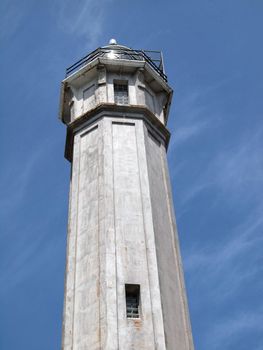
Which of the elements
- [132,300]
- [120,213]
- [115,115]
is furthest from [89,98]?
[132,300]

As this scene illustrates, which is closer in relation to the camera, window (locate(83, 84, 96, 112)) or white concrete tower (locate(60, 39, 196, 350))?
white concrete tower (locate(60, 39, 196, 350))

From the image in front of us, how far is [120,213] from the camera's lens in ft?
75.9

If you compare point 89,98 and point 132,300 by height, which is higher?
point 89,98

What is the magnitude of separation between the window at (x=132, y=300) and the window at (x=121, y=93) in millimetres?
11205

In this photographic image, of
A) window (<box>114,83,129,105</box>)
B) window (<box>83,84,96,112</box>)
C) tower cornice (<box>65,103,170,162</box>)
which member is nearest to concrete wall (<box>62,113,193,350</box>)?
tower cornice (<box>65,103,170,162</box>)

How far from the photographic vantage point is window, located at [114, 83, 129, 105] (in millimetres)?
29359

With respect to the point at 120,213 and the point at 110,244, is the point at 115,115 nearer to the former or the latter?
the point at 120,213

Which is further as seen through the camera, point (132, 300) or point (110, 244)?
point (110, 244)

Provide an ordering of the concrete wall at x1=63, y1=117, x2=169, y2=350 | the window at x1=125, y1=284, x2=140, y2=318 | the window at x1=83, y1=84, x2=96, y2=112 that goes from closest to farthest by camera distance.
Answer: the concrete wall at x1=63, y1=117, x2=169, y2=350, the window at x1=125, y1=284, x2=140, y2=318, the window at x1=83, y1=84, x2=96, y2=112

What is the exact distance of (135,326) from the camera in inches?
770

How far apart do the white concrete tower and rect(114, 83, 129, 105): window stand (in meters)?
0.05

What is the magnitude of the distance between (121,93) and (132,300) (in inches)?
495

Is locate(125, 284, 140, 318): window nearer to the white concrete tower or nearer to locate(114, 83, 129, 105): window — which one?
the white concrete tower

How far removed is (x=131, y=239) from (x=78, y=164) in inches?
227
